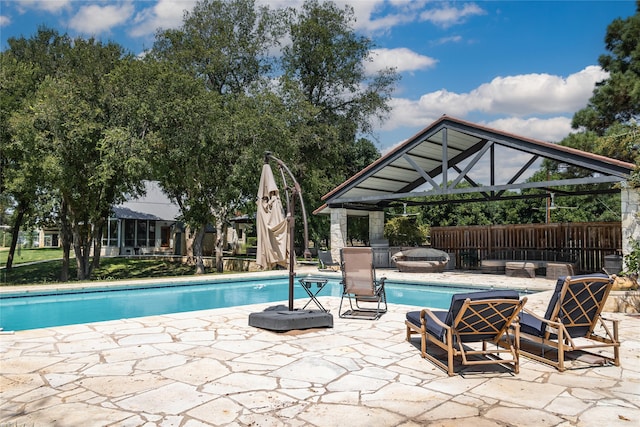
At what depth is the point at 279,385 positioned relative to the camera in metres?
4.35

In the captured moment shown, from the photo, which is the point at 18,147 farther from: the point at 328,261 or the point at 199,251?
the point at 328,261

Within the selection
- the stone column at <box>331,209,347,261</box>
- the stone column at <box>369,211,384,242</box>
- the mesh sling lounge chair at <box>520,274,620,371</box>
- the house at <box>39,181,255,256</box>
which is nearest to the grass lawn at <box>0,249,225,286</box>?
the house at <box>39,181,255,256</box>

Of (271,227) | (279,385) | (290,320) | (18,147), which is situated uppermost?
(18,147)

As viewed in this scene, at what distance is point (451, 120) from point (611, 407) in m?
11.3

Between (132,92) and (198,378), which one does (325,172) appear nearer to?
(132,92)

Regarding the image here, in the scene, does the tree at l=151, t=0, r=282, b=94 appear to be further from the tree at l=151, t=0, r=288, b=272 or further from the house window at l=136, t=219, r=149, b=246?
the house window at l=136, t=219, r=149, b=246

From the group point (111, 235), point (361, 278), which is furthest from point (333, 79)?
point (361, 278)

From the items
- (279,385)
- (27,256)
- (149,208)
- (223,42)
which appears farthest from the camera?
(27,256)

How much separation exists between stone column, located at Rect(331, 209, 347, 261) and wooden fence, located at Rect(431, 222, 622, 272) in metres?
3.84

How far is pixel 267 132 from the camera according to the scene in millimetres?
18781

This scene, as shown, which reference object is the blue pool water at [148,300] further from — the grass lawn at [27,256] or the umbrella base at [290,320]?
the grass lawn at [27,256]

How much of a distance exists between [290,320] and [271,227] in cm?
136

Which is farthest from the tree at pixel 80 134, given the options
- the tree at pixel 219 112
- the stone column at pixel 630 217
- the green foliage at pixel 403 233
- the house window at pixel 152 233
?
the house window at pixel 152 233

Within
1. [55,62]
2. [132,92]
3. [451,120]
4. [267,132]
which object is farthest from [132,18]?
[451,120]
